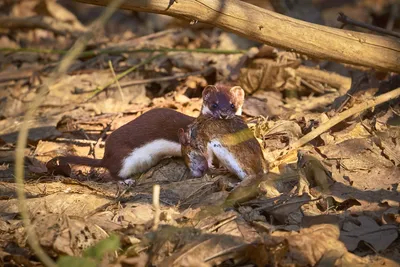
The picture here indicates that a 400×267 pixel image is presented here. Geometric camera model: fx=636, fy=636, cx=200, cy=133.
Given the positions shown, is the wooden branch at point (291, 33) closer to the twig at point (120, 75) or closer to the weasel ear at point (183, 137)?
the weasel ear at point (183, 137)

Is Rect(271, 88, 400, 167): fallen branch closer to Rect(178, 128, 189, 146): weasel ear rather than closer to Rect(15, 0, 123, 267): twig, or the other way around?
Rect(178, 128, 189, 146): weasel ear

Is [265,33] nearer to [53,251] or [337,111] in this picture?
[337,111]

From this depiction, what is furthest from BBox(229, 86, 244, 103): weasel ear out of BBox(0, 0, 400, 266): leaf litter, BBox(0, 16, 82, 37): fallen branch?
BBox(0, 16, 82, 37): fallen branch

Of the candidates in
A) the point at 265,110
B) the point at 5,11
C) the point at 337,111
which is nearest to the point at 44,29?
the point at 5,11

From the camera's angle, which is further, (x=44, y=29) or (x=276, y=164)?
(x=44, y=29)

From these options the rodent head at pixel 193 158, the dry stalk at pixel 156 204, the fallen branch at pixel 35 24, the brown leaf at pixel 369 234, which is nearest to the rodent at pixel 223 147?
the rodent head at pixel 193 158

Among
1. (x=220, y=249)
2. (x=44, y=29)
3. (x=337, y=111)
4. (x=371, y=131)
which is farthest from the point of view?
(x=44, y=29)
